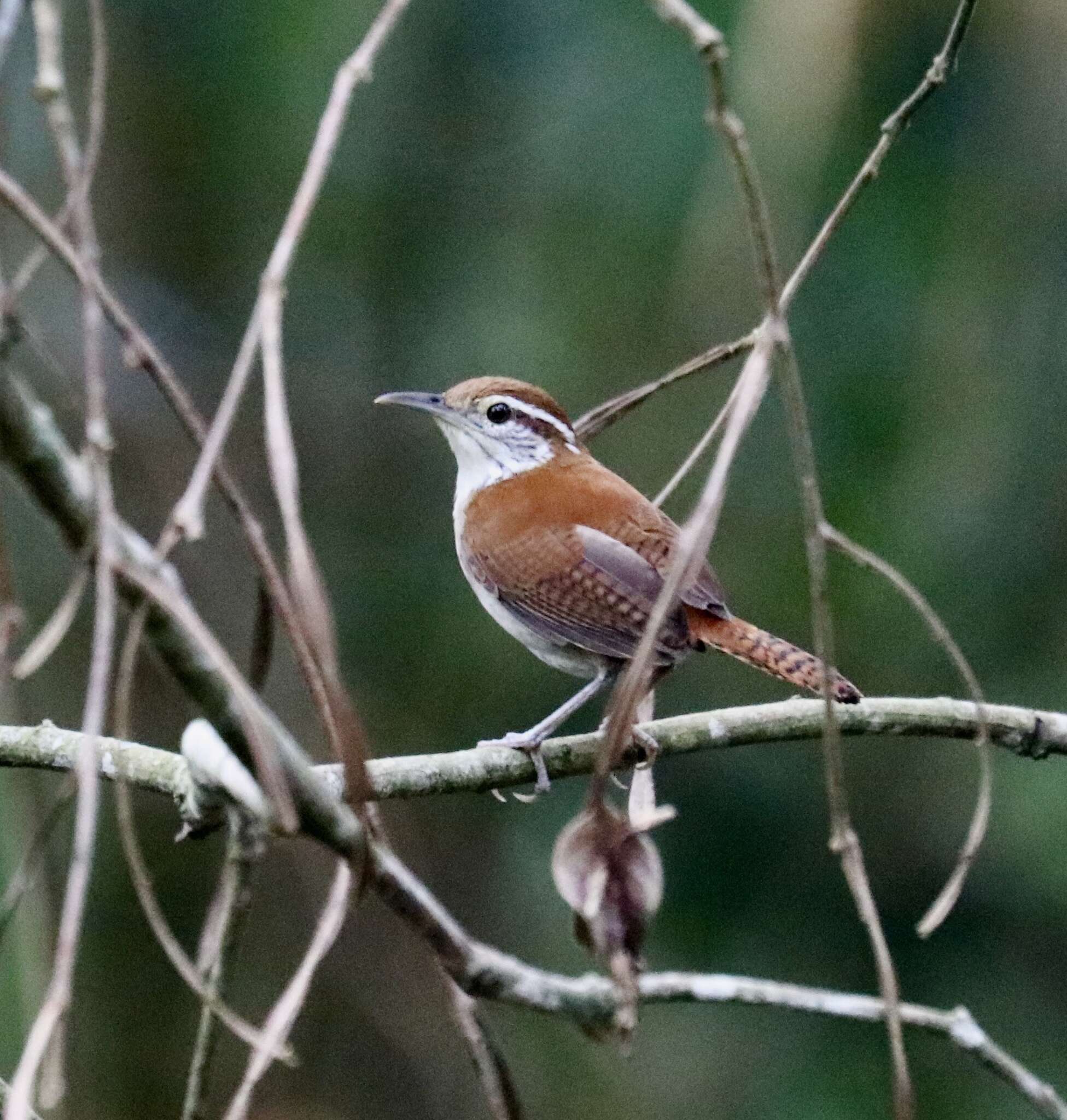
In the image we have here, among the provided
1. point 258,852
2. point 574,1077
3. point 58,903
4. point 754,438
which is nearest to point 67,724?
point 58,903

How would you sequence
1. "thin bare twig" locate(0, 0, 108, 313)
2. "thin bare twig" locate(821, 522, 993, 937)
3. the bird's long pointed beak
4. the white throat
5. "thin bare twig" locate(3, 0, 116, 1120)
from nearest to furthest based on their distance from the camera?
"thin bare twig" locate(3, 0, 116, 1120) < "thin bare twig" locate(0, 0, 108, 313) < "thin bare twig" locate(821, 522, 993, 937) < the bird's long pointed beak < the white throat

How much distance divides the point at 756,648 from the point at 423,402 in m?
1.15

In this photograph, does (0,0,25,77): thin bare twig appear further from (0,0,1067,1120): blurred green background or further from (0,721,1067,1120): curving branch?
(0,0,1067,1120): blurred green background

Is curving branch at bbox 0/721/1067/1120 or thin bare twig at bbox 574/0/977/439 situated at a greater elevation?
thin bare twig at bbox 574/0/977/439

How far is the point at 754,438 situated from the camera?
5941mm

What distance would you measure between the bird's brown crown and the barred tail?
0.89 m

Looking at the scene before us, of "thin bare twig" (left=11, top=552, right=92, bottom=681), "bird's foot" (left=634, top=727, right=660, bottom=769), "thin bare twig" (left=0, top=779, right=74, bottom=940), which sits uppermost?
"bird's foot" (left=634, top=727, right=660, bottom=769)

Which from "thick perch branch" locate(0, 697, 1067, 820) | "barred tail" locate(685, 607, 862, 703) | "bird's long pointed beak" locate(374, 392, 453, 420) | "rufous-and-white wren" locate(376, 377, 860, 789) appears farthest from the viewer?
"bird's long pointed beak" locate(374, 392, 453, 420)

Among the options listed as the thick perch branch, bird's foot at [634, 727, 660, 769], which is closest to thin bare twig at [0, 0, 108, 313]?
the thick perch branch

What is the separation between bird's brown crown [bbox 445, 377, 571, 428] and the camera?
4098 mm

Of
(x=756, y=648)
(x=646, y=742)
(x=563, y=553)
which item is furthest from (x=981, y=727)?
(x=563, y=553)

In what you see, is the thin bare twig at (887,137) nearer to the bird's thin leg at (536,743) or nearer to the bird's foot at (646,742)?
the bird's foot at (646,742)

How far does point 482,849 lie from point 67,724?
5.00ft

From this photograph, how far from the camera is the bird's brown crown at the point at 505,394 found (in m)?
4.10
